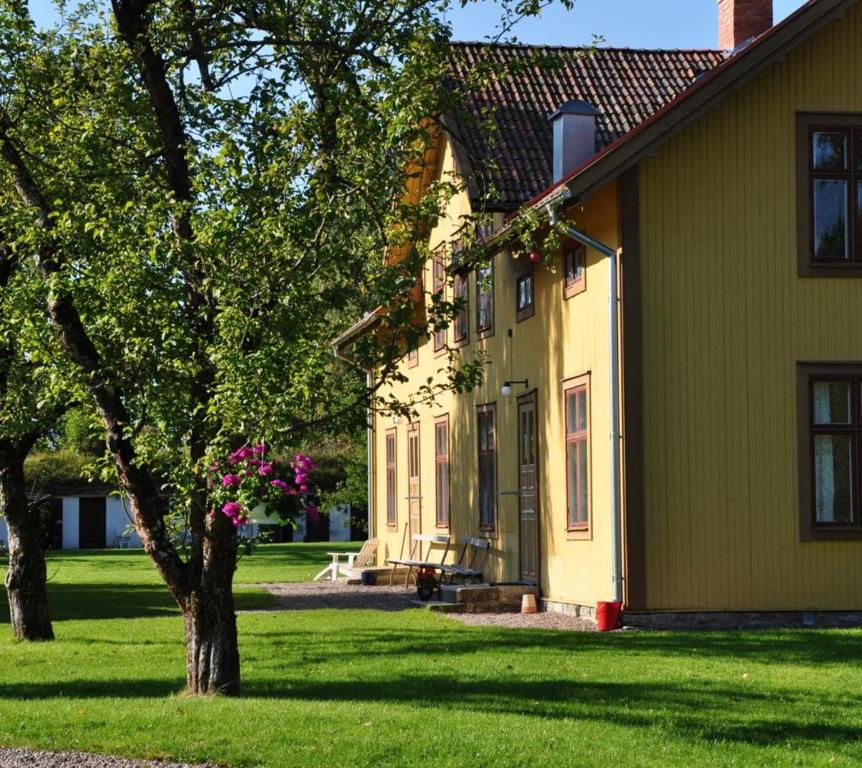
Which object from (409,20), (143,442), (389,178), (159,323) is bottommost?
(143,442)

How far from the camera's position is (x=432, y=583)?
75.0ft

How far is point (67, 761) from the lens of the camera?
9305 mm

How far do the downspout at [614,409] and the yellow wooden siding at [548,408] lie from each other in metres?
0.29

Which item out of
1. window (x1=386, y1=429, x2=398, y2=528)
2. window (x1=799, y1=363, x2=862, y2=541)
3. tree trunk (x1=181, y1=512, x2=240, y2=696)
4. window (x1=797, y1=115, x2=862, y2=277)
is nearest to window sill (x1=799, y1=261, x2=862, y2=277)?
window (x1=797, y1=115, x2=862, y2=277)

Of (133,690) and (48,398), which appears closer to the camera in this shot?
(48,398)

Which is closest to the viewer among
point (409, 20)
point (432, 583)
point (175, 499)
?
point (175, 499)

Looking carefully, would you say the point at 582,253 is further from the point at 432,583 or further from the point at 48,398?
the point at 48,398

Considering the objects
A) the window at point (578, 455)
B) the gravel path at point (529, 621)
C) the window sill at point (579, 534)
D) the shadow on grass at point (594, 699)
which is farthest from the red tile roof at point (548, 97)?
the shadow on grass at point (594, 699)

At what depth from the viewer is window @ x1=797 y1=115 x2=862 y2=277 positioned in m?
18.1

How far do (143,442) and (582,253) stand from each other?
896 cm

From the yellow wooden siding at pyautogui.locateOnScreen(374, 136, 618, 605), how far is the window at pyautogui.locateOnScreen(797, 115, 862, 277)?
2.29 metres

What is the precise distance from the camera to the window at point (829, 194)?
18.1 m

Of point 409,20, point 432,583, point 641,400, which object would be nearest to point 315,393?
point 409,20

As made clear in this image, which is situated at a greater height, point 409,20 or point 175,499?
point 409,20
